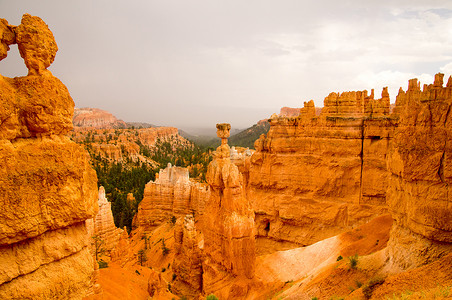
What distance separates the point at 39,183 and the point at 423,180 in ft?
25.4

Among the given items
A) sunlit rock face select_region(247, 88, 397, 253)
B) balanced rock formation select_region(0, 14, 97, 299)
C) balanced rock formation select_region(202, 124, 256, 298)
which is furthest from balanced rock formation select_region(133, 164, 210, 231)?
balanced rock formation select_region(0, 14, 97, 299)

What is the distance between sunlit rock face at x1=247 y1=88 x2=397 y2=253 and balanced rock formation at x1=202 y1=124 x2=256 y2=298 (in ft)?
24.6

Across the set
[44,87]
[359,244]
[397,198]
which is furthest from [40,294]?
[359,244]

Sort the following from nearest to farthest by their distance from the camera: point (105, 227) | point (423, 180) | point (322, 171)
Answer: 1. point (423, 180)
2. point (322, 171)
3. point (105, 227)

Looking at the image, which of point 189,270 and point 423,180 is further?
point 189,270

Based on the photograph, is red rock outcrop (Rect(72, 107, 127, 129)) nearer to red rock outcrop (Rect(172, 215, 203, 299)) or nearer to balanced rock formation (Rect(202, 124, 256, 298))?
red rock outcrop (Rect(172, 215, 203, 299))

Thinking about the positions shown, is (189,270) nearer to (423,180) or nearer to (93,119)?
(423,180)

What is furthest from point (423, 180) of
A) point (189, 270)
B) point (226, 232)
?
point (189, 270)

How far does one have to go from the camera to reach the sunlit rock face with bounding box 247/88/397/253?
53.5ft

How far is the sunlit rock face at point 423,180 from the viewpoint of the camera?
6132 mm

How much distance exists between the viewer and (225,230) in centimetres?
1139

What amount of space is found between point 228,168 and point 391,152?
20.6 feet

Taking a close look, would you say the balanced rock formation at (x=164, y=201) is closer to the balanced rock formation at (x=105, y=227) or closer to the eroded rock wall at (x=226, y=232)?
the balanced rock formation at (x=105, y=227)

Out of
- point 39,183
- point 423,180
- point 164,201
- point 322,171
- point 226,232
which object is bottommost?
point 164,201
